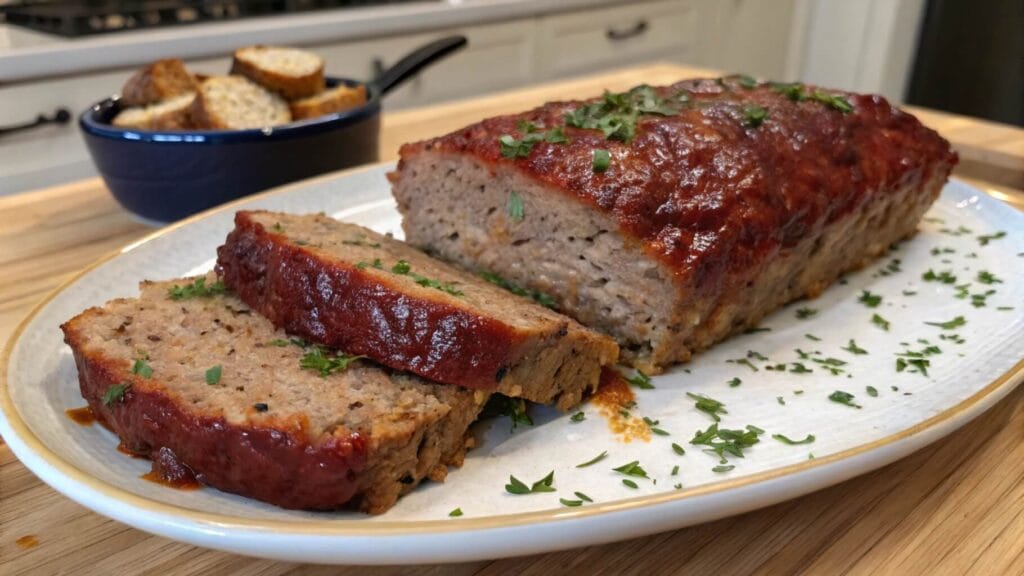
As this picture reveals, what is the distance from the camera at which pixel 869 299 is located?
2762 millimetres

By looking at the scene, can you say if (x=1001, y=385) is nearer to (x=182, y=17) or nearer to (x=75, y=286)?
(x=75, y=286)

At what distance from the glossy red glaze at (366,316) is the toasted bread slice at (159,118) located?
118 centimetres

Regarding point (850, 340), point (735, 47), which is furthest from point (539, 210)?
point (735, 47)

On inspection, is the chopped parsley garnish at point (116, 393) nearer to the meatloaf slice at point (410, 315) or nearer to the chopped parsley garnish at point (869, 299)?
the meatloaf slice at point (410, 315)

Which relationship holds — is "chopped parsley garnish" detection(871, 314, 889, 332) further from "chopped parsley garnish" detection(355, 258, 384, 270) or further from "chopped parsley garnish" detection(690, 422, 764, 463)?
"chopped parsley garnish" detection(355, 258, 384, 270)

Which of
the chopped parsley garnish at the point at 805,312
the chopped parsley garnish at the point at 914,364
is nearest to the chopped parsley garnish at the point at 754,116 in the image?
the chopped parsley garnish at the point at 805,312

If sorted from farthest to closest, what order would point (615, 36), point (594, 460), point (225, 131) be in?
point (615, 36) < point (225, 131) < point (594, 460)

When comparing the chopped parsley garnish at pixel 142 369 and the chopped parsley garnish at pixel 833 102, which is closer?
the chopped parsley garnish at pixel 142 369

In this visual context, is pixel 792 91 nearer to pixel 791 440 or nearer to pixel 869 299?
pixel 869 299

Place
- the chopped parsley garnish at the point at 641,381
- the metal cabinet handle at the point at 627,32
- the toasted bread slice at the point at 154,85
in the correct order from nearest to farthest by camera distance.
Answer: the chopped parsley garnish at the point at 641,381
the toasted bread slice at the point at 154,85
the metal cabinet handle at the point at 627,32

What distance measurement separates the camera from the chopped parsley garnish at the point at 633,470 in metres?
1.84

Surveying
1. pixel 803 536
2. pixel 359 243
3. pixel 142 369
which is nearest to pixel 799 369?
pixel 803 536

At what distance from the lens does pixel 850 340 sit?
8.20 feet

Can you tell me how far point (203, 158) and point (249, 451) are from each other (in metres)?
1.78
